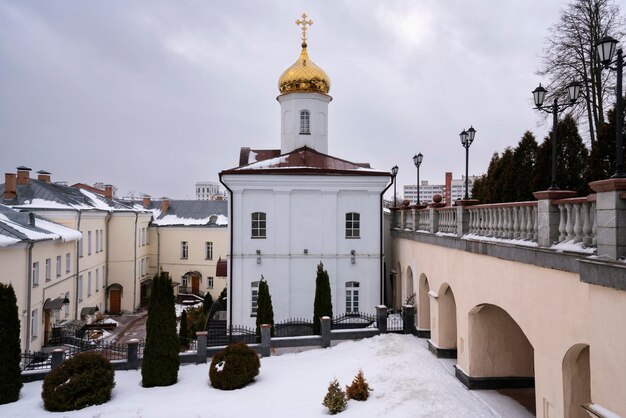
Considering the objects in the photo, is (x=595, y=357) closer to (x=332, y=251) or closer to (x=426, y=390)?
(x=426, y=390)

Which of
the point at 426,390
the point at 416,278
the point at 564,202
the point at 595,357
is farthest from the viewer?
the point at 416,278

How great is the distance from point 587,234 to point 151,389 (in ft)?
37.5

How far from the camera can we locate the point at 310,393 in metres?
11.2

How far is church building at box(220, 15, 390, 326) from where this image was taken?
61.7 ft

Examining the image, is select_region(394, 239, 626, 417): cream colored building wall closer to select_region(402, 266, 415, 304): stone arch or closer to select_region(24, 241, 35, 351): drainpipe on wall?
select_region(402, 266, 415, 304): stone arch

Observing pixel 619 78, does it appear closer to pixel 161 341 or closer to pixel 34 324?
pixel 161 341

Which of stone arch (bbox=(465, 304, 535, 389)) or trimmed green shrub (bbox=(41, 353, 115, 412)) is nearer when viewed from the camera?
stone arch (bbox=(465, 304, 535, 389))

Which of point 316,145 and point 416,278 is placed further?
point 316,145

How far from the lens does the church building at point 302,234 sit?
18812mm

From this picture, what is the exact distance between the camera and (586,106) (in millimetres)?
18734

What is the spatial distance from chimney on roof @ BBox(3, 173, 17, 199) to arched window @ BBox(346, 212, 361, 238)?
770 inches

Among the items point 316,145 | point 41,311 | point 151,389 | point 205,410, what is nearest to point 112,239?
point 41,311

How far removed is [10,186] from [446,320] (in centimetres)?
2510

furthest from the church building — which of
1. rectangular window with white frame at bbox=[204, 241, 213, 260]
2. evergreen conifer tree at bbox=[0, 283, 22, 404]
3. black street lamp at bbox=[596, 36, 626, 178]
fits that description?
rectangular window with white frame at bbox=[204, 241, 213, 260]
